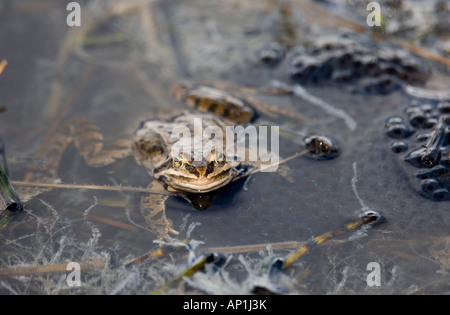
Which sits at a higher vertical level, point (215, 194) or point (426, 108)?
point (426, 108)

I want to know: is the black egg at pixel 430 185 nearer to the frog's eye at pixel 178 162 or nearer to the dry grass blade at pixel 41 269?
the frog's eye at pixel 178 162

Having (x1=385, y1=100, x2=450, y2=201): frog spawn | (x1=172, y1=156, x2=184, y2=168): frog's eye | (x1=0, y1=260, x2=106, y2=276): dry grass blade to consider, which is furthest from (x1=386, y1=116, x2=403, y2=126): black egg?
(x1=0, y1=260, x2=106, y2=276): dry grass blade

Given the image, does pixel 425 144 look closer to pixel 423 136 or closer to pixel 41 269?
pixel 423 136

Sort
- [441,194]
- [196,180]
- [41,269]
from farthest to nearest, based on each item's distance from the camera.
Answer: [196,180] < [441,194] < [41,269]

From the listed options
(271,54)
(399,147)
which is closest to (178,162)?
(399,147)

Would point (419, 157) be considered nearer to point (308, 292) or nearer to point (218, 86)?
point (308, 292)

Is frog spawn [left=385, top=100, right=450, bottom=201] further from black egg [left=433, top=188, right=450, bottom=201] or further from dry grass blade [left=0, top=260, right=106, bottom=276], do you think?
dry grass blade [left=0, top=260, right=106, bottom=276]
